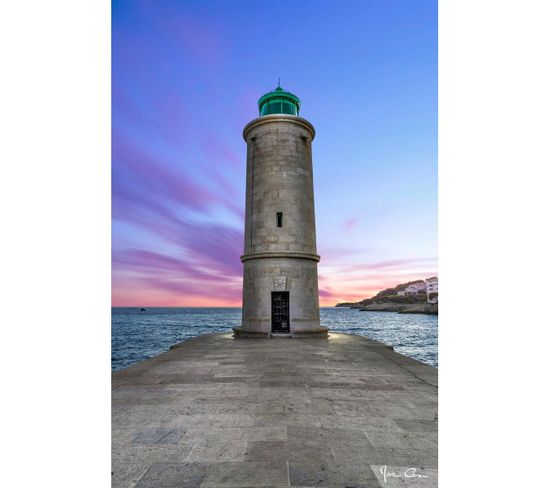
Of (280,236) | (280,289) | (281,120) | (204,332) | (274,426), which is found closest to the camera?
(274,426)

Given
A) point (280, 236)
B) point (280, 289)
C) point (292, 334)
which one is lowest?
point (292, 334)

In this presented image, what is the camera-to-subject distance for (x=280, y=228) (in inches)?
642

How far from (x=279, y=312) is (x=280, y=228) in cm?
404

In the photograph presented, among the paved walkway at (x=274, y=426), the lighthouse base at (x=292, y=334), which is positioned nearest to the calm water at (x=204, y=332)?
the lighthouse base at (x=292, y=334)

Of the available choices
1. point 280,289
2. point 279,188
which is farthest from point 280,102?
point 280,289

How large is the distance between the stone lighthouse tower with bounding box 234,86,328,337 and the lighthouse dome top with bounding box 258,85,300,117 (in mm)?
1528

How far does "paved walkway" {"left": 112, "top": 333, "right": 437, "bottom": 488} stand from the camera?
11.5 feet

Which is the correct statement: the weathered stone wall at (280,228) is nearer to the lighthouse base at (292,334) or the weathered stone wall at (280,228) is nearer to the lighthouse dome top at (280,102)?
the lighthouse base at (292,334)

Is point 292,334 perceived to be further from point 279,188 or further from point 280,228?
point 279,188

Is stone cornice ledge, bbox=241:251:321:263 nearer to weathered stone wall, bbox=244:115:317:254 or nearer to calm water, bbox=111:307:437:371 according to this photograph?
weathered stone wall, bbox=244:115:317:254

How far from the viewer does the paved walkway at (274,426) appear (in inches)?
138
